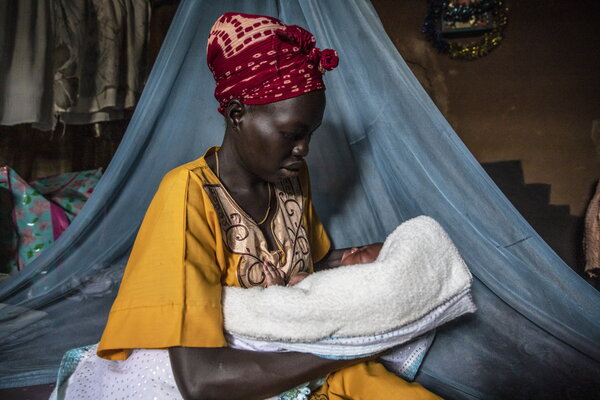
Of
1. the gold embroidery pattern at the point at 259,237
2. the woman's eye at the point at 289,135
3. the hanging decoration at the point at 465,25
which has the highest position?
the hanging decoration at the point at 465,25

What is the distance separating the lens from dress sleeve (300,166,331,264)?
1528mm

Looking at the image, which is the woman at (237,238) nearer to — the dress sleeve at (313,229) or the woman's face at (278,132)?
the woman's face at (278,132)

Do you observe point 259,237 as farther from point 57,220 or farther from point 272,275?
point 57,220

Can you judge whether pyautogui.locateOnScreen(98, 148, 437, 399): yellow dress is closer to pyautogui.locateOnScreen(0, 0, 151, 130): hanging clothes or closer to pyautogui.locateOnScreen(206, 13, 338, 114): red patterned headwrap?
pyautogui.locateOnScreen(206, 13, 338, 114): red patterned headwrap

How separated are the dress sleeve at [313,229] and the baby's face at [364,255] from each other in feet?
0.52

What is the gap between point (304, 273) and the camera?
126 cm

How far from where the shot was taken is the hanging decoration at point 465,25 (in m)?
2.92

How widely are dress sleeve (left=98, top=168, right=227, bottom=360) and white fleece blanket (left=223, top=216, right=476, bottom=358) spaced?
7cm

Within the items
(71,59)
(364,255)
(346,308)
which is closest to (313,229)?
(364,255)

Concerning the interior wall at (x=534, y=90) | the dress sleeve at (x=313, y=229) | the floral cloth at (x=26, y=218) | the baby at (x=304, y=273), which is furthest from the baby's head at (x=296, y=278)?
the interior wall at (x=534, y=90)

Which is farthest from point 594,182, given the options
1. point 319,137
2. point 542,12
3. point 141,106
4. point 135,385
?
Answer: point 135,385

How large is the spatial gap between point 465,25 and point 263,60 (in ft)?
7.77

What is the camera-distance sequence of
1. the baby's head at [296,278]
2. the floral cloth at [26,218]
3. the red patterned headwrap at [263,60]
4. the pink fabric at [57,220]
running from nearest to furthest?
the red patterned headwrap at [263,60] < the baby's head at [296,278] < the floral cloth at [26,218] < the pink fabric at [57,220]

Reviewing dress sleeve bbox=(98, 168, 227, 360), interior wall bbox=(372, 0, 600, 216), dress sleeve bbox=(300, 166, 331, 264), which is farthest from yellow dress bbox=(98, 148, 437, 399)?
interior wall bbox=(372, 0, 600, 216)
